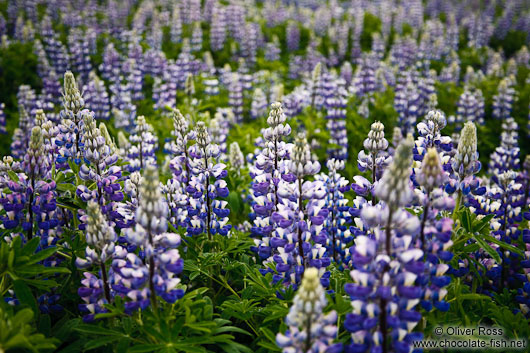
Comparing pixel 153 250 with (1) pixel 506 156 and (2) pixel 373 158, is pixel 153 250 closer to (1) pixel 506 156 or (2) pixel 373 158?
(2) pixel 373 158

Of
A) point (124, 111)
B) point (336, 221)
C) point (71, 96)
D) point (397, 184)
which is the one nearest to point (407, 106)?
point (336, 221)

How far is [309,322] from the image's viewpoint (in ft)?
6.49

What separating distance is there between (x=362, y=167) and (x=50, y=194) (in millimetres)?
Result: 2219

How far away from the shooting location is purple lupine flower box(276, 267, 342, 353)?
1.92m

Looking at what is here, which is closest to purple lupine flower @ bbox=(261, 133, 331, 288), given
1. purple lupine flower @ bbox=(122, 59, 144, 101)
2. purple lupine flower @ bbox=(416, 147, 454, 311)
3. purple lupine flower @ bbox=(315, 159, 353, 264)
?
purple lupine flower @ bbox=(416, 147, 454, 311)

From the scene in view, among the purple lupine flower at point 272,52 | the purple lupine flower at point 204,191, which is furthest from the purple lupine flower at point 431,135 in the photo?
the purple lupine flower at point 272,52

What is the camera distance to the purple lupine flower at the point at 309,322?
6.30ft

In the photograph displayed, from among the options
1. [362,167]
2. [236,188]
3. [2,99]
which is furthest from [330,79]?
[2,99]

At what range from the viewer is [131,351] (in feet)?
7.29

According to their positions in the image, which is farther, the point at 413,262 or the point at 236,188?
the point at 236,188

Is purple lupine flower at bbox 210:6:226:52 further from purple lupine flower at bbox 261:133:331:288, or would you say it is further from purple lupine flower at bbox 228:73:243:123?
purple lupine flower at bbox 261:133:331:288

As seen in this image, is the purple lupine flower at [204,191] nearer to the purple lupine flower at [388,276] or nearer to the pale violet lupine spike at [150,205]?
the pale violet lupine spike at [150,205]

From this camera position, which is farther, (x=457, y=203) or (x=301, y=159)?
(x=457, y=203)

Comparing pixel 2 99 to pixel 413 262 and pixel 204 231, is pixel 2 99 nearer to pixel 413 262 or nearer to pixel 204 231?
pixel 204 231
